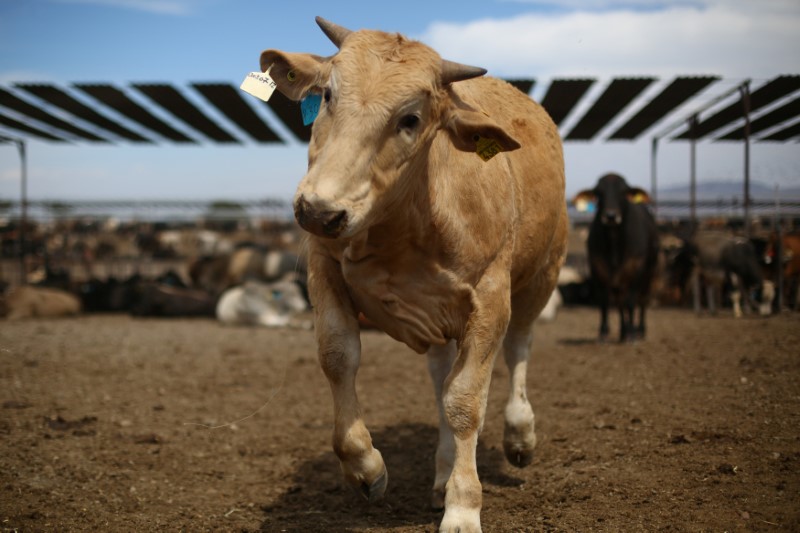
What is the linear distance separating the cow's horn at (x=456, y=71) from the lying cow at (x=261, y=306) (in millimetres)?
11017

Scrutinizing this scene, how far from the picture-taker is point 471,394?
3607 mm

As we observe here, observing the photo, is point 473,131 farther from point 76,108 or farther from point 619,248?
point 76,108

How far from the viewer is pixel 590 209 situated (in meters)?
13.0

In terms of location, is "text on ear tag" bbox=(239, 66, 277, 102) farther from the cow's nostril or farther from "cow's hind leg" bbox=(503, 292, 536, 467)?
"cow's hind leg" bbox=(503, 292, 536, 467)

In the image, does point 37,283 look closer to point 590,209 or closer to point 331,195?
point 590,209

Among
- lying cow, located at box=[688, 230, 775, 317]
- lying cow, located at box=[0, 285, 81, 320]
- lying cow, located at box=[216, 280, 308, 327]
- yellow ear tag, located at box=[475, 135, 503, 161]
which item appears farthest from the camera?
lying cow, located at box=[0, 285, 81, 320]

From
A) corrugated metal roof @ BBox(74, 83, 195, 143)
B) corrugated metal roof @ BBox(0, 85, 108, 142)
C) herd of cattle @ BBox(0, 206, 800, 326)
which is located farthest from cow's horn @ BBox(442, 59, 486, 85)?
corrugated metal roof @ BBox(0, 85, 108, 142)

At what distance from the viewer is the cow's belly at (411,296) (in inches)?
143

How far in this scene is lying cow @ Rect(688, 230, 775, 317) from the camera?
14.2 meters

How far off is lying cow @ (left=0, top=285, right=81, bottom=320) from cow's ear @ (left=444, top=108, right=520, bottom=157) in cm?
1333

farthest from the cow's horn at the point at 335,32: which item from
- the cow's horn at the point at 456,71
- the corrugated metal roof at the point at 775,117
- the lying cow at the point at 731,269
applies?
the lying cow at the point at 731,269

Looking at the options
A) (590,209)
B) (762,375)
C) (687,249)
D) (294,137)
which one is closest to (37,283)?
(294,137)

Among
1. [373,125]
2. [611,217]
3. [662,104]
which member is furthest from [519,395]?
[662,104]

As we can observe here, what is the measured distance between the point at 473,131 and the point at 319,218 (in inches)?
40.1
